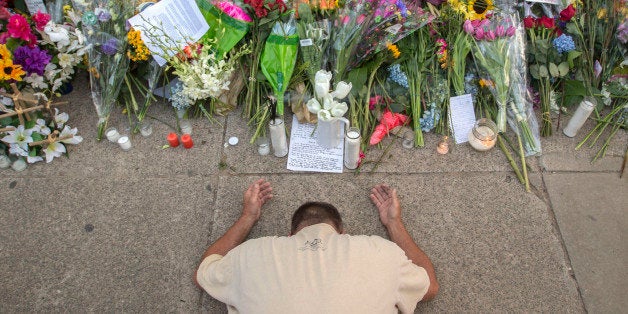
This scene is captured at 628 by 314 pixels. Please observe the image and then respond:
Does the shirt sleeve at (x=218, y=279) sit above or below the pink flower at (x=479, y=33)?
below

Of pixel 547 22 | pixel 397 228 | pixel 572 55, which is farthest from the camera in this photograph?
pixel 547 22

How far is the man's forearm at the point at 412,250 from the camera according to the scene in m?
2.13

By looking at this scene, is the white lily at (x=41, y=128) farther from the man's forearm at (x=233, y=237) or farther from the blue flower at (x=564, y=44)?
the blue flower at (x=564, y=44)

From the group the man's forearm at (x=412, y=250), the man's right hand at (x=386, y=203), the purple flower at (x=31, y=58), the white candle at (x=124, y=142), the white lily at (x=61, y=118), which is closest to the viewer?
the man's forearm at (x=412, y=250)

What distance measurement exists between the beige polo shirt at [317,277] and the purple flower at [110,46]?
1683 millimetres

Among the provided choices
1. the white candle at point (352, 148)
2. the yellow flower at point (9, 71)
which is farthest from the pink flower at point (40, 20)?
the white candle at point (352, 148)

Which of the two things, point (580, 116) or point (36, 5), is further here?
point (36, 5)

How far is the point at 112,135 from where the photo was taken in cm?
283

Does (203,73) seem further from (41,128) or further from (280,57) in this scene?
(41,128)

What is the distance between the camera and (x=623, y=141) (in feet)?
9.47

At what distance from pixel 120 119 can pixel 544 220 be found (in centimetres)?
286

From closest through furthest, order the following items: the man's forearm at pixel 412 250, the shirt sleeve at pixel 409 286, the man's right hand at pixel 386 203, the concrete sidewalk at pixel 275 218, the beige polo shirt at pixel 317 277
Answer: the beige polo shirt at pixel 317 277, the shirt sleeve at pixel 409 286, the man's forearm at pixel 412 250, the concrete sidewalk at pixel 275 218, the man's right hand at pixel 386 203

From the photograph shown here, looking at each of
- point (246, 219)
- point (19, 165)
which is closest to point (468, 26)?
point (246, 219)

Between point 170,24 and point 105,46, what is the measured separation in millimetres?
434
